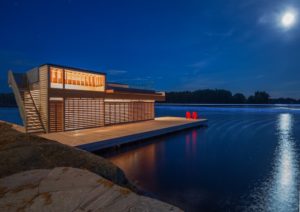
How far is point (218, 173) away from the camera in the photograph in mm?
8453

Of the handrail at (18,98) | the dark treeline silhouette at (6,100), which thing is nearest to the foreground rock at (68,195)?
the handrail at (18,98)

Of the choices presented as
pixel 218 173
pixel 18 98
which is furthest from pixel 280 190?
pixel 18 98

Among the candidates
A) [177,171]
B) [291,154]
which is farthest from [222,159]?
[291,154]

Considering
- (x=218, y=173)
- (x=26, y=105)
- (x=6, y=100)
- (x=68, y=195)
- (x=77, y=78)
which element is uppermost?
(x=77, y=78)

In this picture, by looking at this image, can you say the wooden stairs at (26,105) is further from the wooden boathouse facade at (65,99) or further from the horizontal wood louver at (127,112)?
the horizontal wood louver at (127,112)

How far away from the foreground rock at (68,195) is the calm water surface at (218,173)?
3.23 meters

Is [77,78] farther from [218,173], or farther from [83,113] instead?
[218,173]

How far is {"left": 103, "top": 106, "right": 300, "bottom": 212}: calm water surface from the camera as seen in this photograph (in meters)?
6.02

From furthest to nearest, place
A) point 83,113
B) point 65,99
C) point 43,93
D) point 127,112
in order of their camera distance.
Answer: point 127,112 → point 83,113 → point 65,99 → point 43,93

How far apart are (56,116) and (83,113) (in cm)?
191

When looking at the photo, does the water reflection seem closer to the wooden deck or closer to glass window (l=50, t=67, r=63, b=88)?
the wooden deck

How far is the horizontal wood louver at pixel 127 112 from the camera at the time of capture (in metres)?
16.5

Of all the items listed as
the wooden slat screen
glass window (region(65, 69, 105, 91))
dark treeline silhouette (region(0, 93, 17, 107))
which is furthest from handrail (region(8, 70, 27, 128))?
dark treeline silhouette (region(0, 93, 17, 107))

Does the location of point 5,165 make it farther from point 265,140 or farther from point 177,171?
point 265,140
